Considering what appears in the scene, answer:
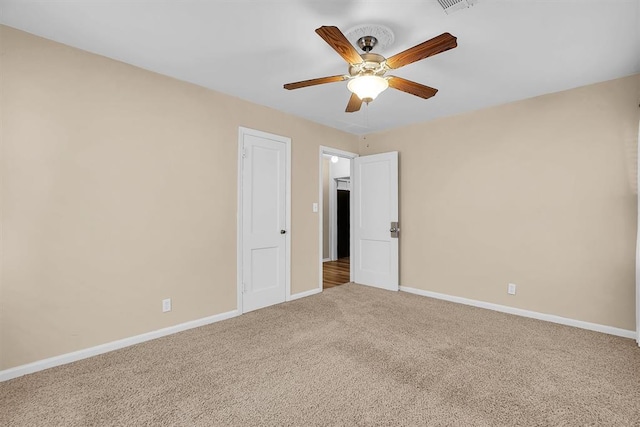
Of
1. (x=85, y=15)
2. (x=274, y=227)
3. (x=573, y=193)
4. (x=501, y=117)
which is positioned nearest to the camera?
(x=85, y=15)

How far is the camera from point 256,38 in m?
2.29

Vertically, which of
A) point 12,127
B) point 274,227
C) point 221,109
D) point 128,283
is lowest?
point 128,283

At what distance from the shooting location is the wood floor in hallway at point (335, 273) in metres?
5.04

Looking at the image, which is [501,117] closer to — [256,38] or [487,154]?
[487,154]

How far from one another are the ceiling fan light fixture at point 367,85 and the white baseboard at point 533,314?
2.99 metres

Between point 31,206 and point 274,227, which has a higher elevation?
point 31,206

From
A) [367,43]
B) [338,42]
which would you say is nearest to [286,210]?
[367,43]

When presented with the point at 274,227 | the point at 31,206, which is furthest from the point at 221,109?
the point at 31,206

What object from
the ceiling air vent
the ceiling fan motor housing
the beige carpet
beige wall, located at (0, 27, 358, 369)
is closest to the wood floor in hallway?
the beige carpet

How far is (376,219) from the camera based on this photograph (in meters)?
4.74

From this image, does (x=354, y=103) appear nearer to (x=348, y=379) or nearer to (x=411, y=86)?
(x=411, y=86)

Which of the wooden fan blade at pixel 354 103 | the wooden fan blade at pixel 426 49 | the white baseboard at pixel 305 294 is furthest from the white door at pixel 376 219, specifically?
the wooden fan blade at pixel 426 49

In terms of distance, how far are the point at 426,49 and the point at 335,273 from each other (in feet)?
14.7

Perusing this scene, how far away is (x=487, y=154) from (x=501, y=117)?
0.45 m
